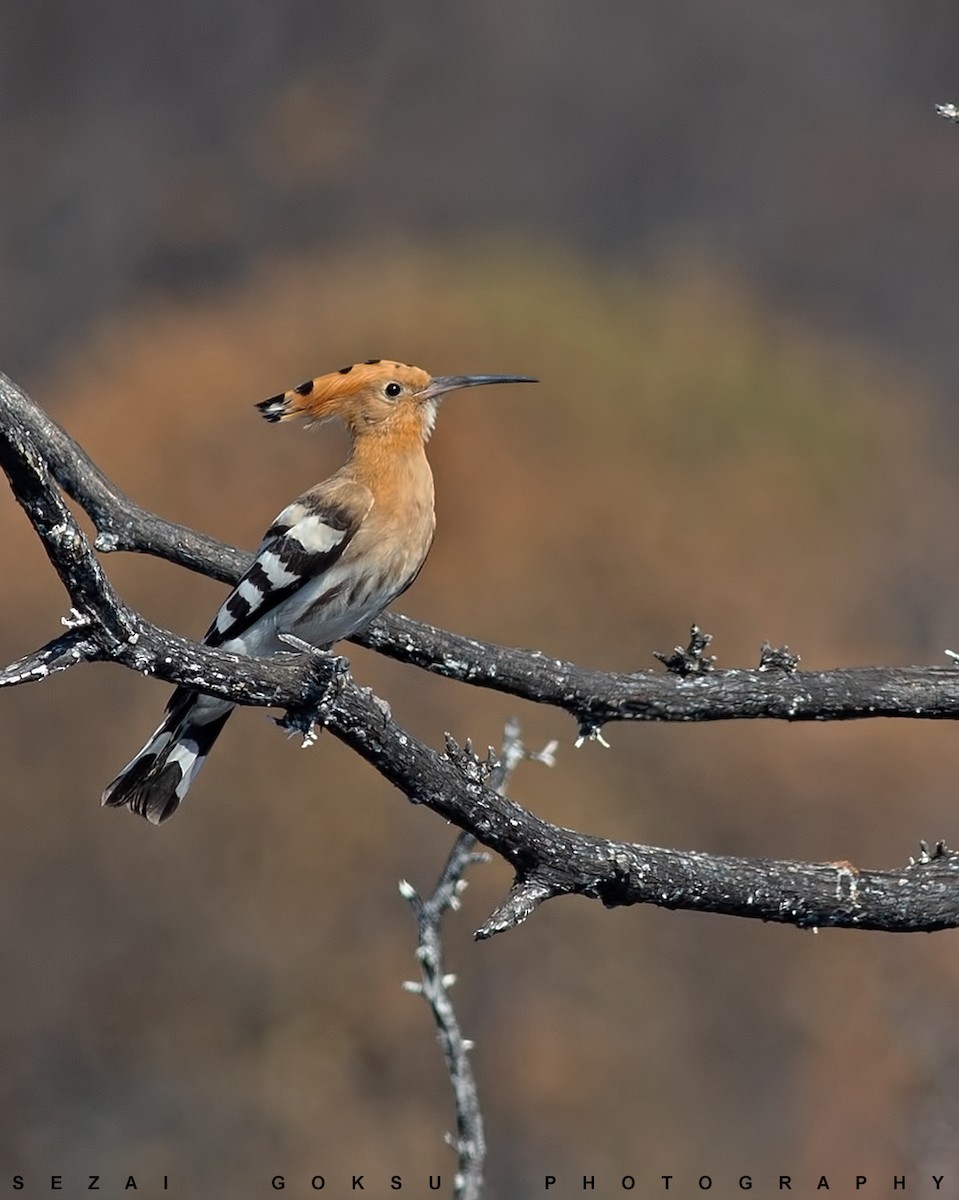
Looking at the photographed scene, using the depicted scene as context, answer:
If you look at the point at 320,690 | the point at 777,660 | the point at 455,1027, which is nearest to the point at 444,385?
the point at 777,660

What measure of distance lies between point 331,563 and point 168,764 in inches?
25.4

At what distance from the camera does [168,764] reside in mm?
3824

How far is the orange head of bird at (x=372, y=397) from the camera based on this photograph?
405 cm

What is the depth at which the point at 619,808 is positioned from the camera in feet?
25.0

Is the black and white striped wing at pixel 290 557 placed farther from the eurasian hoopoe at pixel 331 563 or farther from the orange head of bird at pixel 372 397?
the orange head of bird at pixel 372 397

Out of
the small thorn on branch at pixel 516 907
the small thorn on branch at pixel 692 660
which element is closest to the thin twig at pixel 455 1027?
the small thorn on branch at pixel 516 907

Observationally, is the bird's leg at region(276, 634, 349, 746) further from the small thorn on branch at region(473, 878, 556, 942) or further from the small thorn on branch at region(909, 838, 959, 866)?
the small thorn on branch at region(909, 838, 959, 866)

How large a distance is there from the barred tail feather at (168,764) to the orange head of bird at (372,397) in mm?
790

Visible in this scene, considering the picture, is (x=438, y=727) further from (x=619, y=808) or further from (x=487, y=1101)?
(x=487, y=1101)

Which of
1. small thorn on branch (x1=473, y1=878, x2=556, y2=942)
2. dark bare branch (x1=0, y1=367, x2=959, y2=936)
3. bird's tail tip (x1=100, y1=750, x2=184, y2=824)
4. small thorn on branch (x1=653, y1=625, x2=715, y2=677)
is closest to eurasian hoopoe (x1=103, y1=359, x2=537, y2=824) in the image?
bird's tail tip (x1=100, y1=750, x2=184, y2=824)

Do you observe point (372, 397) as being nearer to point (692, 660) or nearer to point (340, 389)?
point (340, 389)

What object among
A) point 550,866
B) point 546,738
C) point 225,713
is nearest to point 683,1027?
point 546,738

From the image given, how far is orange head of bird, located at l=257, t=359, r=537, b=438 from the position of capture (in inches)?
159

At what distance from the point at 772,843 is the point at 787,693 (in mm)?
4653
